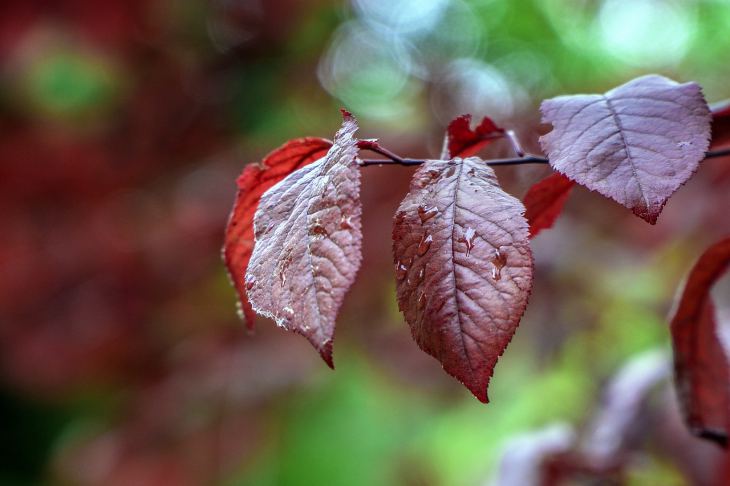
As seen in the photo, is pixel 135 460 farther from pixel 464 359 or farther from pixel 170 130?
pixel 464 359

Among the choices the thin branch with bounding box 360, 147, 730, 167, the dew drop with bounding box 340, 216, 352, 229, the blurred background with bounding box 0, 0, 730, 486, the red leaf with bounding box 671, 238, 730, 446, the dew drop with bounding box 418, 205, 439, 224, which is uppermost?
the dew drop with bounding box 340, 216, 352, 229

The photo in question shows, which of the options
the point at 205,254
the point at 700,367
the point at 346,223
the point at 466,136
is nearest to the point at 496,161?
the point at 466,136

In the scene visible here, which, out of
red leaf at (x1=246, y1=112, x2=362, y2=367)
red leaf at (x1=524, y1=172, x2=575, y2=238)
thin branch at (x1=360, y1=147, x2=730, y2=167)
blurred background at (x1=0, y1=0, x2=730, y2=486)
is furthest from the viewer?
blurred background at (x1=0, y1=0, x2=730, y2=486)

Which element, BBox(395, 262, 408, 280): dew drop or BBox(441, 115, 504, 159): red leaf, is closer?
BBox(395, 262, 408, 280): dew drop

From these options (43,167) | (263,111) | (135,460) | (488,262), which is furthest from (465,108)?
(488,262)

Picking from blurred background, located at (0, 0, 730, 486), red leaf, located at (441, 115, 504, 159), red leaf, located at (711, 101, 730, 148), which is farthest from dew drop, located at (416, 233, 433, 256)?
blurred background, located at (0, 0, 730, 486)

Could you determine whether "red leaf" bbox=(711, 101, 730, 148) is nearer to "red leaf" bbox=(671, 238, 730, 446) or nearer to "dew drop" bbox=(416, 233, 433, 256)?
"red leaf" bbox=(671, 238, 730, 446)

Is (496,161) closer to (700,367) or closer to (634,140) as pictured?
(634,140)
